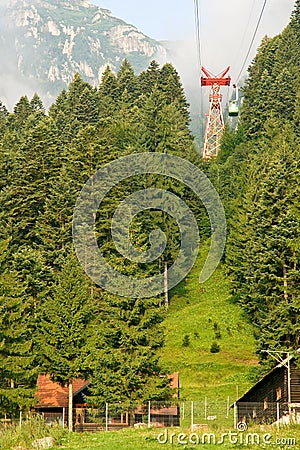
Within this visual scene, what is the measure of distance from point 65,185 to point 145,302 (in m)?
28.1

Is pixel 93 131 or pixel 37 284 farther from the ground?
pixel 93 131

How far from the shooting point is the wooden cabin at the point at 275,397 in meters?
35.4

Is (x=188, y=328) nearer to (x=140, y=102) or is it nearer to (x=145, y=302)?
(x=145, y=302)

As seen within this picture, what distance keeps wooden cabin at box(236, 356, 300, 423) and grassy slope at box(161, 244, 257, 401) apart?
5.27 meters

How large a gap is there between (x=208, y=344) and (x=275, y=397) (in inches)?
597

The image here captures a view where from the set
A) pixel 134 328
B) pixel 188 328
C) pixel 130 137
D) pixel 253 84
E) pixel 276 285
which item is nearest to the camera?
pixel 134 328

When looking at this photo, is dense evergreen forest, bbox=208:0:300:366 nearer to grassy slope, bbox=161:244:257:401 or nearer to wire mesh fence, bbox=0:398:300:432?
grassy slope, bbox=161:244:257:401

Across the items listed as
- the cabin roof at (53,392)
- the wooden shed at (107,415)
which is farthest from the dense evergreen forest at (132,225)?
the cabin roof at (53,392)

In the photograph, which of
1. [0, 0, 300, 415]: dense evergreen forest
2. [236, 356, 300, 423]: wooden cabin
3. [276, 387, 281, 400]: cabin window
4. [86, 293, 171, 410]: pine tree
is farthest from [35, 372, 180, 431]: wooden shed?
[276, 387, 281, 400]: cabin window

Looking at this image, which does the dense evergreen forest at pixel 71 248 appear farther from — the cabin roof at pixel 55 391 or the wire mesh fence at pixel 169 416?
the cabin roof at pixel 55 391

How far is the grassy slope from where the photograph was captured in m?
48.2

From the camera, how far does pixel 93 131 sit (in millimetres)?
73250

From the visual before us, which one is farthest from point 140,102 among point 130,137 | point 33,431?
point 33,431

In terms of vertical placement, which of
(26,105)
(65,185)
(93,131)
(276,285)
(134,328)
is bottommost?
(134,328)
